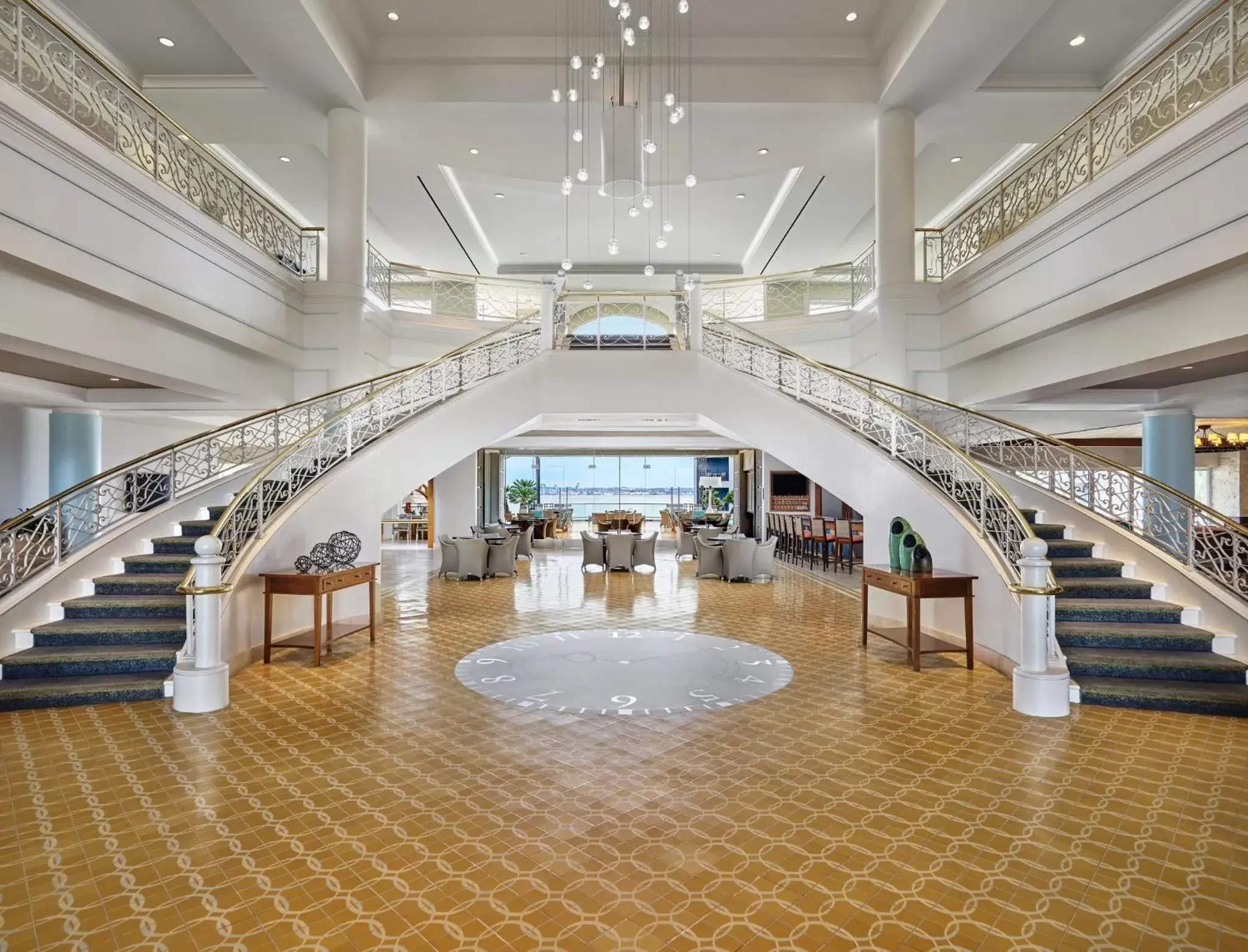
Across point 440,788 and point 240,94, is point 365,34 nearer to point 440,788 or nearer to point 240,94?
point 240,94

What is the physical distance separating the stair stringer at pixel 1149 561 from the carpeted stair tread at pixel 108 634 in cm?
834

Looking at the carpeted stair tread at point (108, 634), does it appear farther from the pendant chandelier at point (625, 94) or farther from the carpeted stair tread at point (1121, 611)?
the carpeted stair tread at point (1121, 611)

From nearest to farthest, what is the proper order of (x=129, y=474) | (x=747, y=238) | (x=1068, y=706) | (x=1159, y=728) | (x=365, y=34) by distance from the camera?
(x=1159, y=728), (x=1068, y=706), (x=129, y=474), (x=365, y=34), (x=747, y=238)

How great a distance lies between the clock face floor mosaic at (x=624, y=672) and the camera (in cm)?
495

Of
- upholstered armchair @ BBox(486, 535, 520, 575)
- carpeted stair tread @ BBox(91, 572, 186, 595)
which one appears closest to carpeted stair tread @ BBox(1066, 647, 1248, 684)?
carpeted stair tread @ BBox(91, 572, 186, 595)

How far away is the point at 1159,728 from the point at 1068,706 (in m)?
0.50

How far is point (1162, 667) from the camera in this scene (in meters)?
4.90

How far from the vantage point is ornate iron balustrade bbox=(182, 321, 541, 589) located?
19.7 feet

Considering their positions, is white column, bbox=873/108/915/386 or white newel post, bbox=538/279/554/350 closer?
white column, bbox=873/108/915/386

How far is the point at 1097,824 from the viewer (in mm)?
3041

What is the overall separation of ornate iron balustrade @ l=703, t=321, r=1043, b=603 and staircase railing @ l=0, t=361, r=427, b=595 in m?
4.75

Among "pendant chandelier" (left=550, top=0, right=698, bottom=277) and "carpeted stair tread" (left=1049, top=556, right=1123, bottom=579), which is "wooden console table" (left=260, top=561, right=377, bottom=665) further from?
"carpeted stair tread" (left=1049, top=556, right=1123, bottom=579)

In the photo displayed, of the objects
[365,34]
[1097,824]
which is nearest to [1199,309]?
[1097,824]

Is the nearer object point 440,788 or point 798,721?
point 440,788
